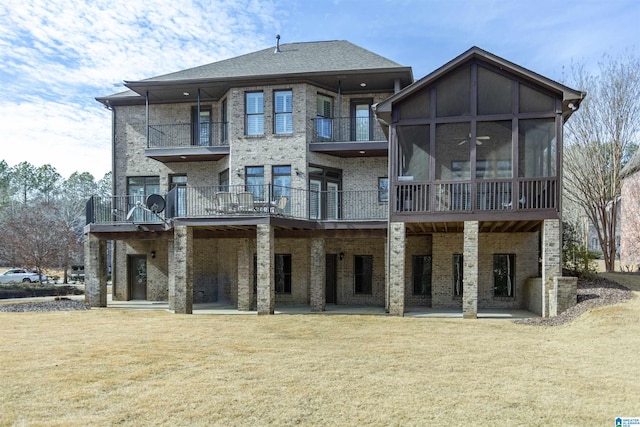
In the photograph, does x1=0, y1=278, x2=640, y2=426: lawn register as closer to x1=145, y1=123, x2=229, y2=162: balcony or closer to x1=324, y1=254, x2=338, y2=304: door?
x1=324, y1=254, x2=338, y2=304: door

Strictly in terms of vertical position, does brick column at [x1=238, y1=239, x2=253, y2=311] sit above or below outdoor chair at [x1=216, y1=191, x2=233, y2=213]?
below

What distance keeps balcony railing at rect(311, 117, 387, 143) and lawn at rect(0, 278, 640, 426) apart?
8.73 m

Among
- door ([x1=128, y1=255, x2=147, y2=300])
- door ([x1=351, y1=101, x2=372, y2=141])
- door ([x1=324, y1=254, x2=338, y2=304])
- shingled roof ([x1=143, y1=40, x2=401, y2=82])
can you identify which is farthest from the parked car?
door ([x1=351, y1=101, x2=372, y2=141])

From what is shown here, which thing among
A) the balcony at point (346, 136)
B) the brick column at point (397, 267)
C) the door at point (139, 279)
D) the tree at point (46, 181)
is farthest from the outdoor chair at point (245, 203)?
the tree at point (46, 181)

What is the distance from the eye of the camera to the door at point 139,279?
2228 cm

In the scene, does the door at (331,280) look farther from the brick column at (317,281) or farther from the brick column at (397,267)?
the brick column at (397,267)

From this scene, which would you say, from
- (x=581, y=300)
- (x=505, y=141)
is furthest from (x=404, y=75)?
(x=581, y=300)

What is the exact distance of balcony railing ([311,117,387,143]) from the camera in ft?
64.4

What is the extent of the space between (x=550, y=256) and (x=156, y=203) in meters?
13.2

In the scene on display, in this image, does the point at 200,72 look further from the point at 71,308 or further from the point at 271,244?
the point at 71,308

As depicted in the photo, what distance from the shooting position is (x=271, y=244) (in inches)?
633

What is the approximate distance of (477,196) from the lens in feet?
51.2

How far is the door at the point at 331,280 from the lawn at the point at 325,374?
6965 mm

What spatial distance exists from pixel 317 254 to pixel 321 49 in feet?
31.5
